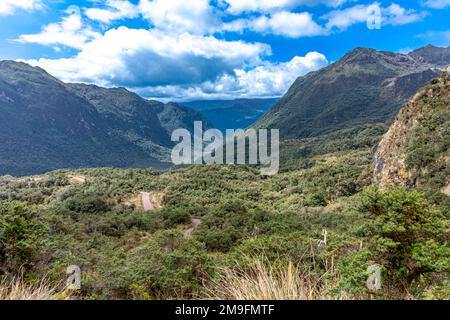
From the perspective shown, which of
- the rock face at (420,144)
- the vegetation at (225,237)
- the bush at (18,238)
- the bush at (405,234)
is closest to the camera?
the vegetation at (225,237)

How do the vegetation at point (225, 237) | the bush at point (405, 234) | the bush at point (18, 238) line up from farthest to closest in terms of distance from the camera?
the bush at point (18, 238), the bush at point (405, 234), the vegetation at point (225, 237)

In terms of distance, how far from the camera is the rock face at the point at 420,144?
3231 cm

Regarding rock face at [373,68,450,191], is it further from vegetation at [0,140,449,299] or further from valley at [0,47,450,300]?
vegetation at [0,140,449,299]

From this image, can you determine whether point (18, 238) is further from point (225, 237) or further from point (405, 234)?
point (225, 237)

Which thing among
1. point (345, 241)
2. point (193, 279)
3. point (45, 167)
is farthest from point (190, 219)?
point (45, 167)

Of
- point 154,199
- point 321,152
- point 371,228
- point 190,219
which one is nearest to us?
point 371,228

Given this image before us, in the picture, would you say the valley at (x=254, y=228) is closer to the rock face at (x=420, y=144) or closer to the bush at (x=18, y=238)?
the bush at (x=18, y=238)

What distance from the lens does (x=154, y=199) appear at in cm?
5512

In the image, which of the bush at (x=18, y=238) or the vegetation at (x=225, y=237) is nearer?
the vegetation at (x=225, y=237)

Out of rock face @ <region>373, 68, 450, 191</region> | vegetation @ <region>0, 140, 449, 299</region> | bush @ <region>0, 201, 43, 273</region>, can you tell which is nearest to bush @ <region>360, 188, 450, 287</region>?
vegetation @ <region>0, 140, 449, 299</region>

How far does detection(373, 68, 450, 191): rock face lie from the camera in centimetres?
3231

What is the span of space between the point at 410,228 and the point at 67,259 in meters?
12.3

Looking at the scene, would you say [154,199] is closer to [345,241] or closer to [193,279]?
[193,279]

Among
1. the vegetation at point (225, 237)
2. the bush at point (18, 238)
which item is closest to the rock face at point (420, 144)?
the vegetation at point (225, 237)
